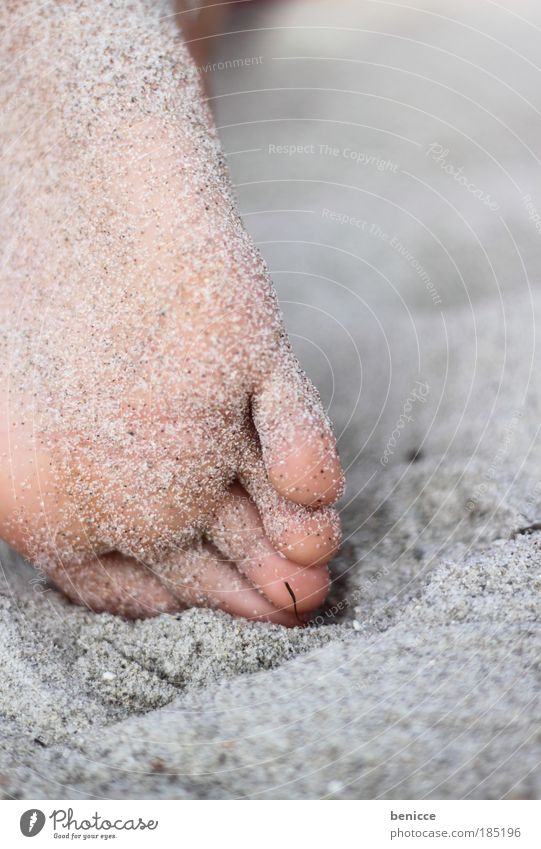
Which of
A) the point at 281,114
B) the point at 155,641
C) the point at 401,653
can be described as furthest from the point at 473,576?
the point at 281,114

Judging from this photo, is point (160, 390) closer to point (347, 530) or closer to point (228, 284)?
point (228, 284)
